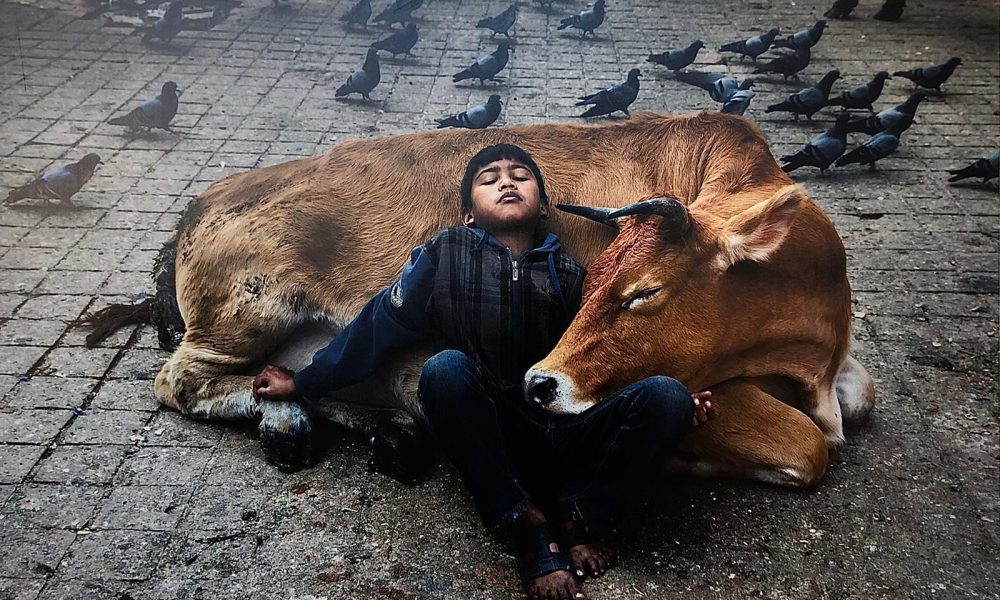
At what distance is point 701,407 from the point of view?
3021 millimetres

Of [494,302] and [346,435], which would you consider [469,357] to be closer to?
[494,302]

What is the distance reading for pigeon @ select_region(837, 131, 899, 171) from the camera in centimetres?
595

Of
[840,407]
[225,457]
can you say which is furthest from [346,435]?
[840,407]

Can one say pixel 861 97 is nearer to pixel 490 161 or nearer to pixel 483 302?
pixel 490 161

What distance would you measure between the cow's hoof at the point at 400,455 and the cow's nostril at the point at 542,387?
2.34 ft

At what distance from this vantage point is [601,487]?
3090 mm

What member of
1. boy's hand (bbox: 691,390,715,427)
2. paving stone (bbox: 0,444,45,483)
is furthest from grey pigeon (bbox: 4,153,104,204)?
boy's hand (bbox: 691,390,715,427)

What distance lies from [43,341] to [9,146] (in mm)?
2291

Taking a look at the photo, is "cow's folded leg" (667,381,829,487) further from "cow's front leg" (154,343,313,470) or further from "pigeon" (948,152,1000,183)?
"pigeon" (948,152,1000,183)

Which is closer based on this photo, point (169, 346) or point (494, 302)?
point (494, 302)

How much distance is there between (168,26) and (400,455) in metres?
5.22

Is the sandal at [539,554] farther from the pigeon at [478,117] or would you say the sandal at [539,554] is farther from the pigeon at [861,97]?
the pigeon at [861,97]

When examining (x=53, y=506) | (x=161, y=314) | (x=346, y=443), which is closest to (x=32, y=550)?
(x=53, y=506)

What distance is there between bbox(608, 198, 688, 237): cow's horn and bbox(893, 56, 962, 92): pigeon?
5201 mm
